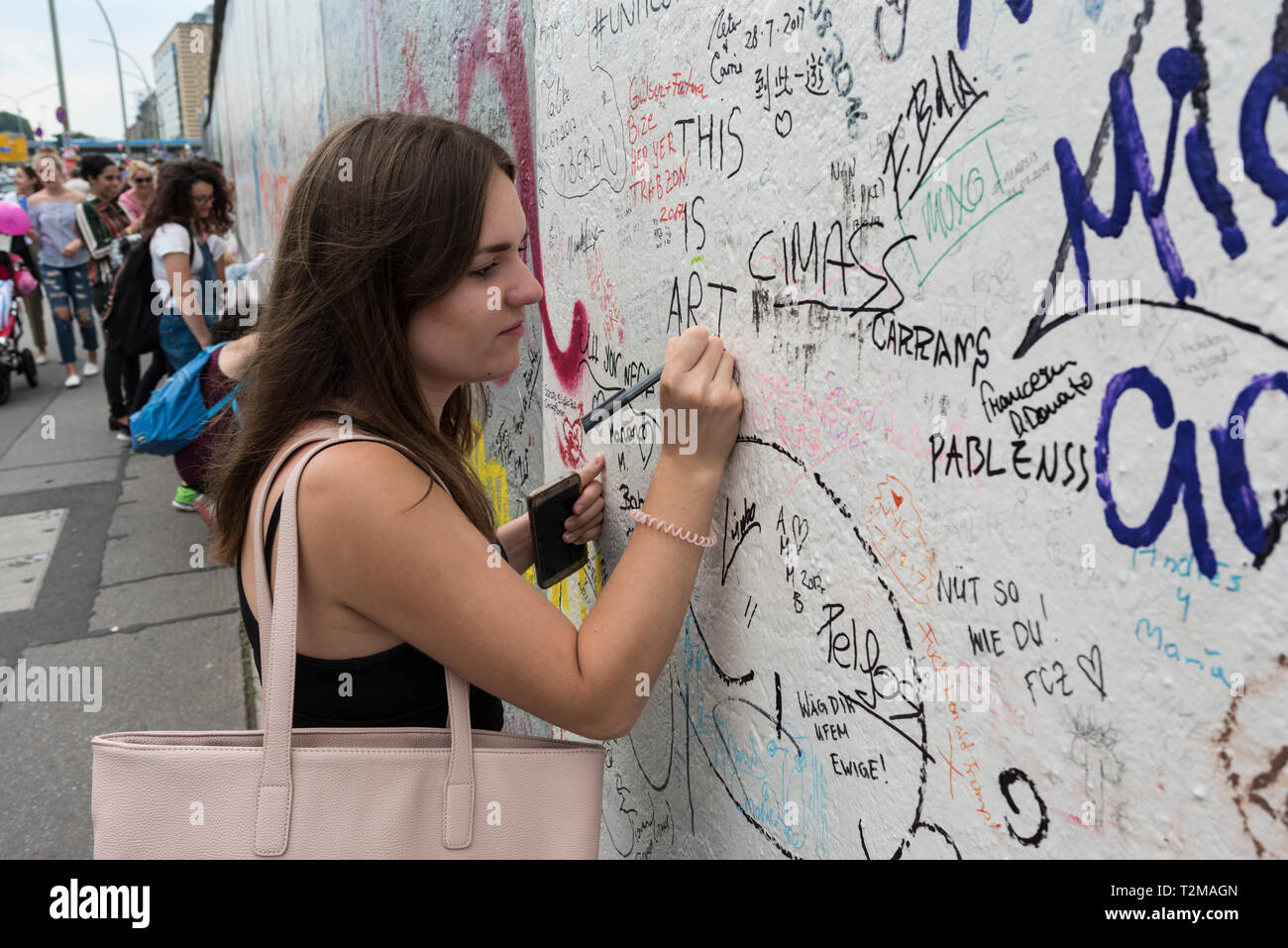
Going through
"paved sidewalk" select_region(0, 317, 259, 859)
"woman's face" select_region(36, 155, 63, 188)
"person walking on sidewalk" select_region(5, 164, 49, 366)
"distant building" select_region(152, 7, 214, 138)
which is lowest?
"paved sidewalk" select_region(0, 317, 259, 859)

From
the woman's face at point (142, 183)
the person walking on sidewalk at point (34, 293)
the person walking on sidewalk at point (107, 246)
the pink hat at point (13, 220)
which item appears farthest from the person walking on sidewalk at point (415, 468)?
the person walking on sidewalk at point (34, 293)

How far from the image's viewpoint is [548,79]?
2309mm

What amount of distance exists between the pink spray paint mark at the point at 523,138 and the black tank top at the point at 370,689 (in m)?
0.87

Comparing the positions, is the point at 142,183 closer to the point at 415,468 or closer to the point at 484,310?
the point at 484,310

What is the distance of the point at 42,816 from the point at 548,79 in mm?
2968

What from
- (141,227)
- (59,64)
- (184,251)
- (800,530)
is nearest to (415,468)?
(800,530)

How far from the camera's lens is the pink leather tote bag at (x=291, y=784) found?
1.30 meters

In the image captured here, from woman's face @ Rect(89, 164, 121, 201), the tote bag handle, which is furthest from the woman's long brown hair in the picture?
woman's face @ Rect(89, 164, 121, 201)

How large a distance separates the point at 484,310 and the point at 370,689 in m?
0.60

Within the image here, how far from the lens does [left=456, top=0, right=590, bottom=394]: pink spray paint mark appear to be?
227 centimetres

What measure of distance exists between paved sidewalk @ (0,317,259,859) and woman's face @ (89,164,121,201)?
2775mm

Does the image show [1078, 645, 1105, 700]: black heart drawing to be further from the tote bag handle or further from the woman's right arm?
the tote bag handle
